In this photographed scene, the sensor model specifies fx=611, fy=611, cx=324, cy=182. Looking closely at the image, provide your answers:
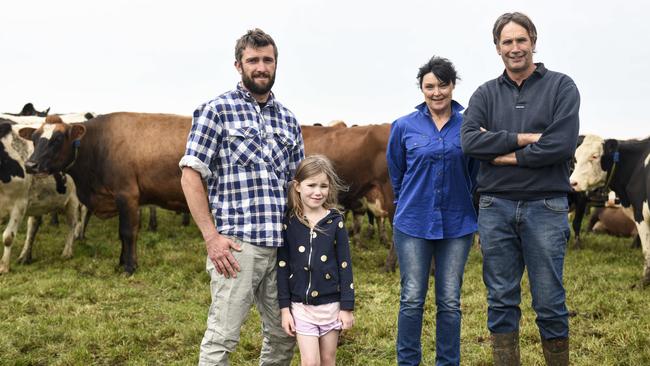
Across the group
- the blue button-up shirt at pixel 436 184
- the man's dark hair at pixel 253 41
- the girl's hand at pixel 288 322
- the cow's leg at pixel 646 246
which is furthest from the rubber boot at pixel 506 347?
the cow's leg at pixel 646 246

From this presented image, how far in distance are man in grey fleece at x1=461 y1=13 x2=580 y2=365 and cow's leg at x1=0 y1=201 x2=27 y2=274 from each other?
688 cm

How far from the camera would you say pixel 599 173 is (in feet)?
28.5

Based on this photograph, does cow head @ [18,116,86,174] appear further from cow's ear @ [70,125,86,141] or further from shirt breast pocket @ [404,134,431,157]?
shirt breast pocket @ [404,134,431,157]

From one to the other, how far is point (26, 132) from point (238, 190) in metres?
6.55

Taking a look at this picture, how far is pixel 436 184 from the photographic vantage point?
3.84m

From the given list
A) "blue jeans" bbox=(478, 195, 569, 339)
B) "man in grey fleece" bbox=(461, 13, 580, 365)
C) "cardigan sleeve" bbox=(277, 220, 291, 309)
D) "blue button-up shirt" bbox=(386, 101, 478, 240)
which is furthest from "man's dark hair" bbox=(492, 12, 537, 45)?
"cardigan sleeve" bbox=(277, 220, 291, 309)

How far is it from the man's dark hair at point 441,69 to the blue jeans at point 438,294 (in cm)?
99

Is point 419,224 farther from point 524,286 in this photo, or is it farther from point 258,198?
point 524,286

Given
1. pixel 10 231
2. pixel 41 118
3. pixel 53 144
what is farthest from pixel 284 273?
pixel 41 118

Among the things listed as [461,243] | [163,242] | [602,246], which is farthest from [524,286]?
[163,242]

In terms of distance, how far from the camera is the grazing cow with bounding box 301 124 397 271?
880cm

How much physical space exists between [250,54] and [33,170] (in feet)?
19.3

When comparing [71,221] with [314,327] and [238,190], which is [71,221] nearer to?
[238,190]

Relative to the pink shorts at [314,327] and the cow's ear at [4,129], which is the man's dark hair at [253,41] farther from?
the cow's ear at [4,129]
